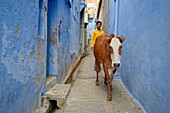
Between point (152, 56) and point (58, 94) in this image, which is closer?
point (152, 56)

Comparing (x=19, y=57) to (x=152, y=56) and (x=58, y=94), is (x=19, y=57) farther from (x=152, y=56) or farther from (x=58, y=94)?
(x=152, y=56)

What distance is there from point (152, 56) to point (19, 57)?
2.09 m

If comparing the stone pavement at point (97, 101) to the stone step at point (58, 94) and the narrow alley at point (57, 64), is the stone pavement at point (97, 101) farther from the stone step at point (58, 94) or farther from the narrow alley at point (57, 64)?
the stone step at point (58, 94)

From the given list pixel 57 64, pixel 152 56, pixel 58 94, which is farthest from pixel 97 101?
pixel 152 56

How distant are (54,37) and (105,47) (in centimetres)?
137

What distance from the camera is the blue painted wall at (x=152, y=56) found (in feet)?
8.00

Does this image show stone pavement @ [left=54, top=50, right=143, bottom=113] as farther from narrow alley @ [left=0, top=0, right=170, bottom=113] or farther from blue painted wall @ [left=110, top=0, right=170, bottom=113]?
blue painted wall @ [left=110, top=0, right=170, bottom=113]

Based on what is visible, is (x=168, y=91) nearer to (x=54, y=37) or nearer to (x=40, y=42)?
(x=40, y=42)

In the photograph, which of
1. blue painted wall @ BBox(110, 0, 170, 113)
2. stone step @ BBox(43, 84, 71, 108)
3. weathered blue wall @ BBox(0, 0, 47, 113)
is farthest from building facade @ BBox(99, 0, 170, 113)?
weathered blue wall @ BBox(0, 0, 47, 113)

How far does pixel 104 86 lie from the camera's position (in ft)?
18.0

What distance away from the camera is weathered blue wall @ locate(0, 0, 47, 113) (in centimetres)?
187

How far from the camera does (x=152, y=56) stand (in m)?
2.97

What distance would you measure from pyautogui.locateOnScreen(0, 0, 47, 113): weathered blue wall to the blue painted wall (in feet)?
6.36

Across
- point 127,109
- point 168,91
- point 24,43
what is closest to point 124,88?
point 127,109
